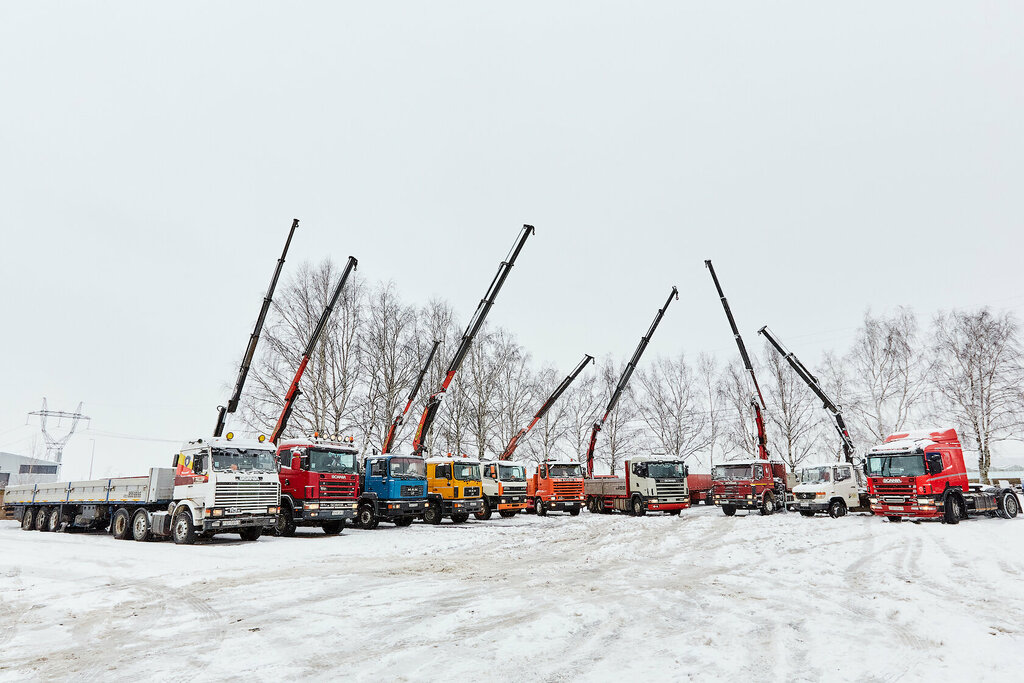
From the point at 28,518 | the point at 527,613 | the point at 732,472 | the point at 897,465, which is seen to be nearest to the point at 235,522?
the point at 527,613

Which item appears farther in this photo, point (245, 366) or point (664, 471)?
point (664, 471)

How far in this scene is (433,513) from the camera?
2530cm

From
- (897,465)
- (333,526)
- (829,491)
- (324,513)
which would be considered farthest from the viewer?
(829,491)

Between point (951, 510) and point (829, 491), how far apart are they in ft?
17.9

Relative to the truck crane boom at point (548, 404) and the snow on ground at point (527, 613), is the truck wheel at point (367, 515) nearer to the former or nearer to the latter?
the snow on ground at point (527, 613)

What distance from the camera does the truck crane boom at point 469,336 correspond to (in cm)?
2747

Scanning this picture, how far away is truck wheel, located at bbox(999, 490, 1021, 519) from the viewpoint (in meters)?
22.1

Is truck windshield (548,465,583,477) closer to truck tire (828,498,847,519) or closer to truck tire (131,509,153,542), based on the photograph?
truck tire (828,498,847,519)

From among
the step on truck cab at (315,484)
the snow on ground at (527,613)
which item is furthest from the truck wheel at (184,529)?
the step on truck cab at (315,484)

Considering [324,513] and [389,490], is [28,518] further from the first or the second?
[389,490]

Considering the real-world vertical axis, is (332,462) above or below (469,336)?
below

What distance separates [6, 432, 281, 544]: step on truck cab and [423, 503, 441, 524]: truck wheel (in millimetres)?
8320

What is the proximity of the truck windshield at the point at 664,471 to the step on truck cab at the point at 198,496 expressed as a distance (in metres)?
17.7

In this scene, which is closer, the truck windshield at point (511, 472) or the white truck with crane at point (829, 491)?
the white truck with crane at point (829, 491)
